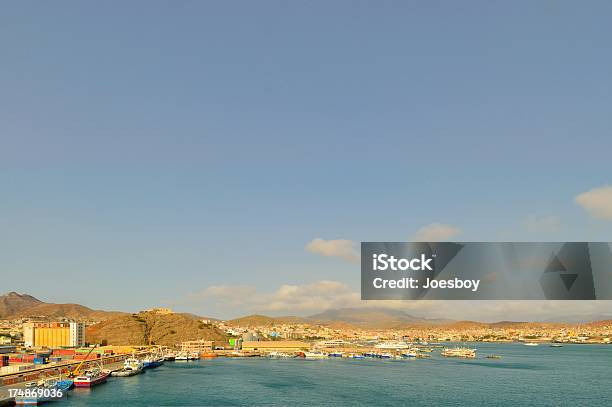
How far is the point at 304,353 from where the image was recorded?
15288 cm

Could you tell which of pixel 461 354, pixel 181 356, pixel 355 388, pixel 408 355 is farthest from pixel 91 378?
pixel 461 354

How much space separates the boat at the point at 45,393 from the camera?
53.7 m

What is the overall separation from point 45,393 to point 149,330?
405 feet

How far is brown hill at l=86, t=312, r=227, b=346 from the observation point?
165 m

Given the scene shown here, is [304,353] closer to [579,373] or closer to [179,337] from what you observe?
[179,337]

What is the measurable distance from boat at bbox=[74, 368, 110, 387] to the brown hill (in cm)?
8143

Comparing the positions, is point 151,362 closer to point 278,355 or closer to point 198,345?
point 278,355

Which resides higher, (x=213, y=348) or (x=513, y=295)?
(x=513, y=295)

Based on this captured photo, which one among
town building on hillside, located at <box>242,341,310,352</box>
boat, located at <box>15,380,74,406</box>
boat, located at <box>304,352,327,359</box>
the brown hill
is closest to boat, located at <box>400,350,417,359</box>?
boat, located at <box>304,352,327,359</box>

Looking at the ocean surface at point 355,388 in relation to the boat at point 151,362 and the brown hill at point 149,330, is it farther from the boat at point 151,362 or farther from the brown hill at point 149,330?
the brown hill at point 149,330

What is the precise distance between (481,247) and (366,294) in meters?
5.28

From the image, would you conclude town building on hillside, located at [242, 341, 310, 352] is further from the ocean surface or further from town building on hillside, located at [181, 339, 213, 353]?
the ocean surface

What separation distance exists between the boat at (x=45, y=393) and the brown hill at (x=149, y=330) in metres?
97.3

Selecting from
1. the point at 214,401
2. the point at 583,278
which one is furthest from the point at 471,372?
the point at 583,278
